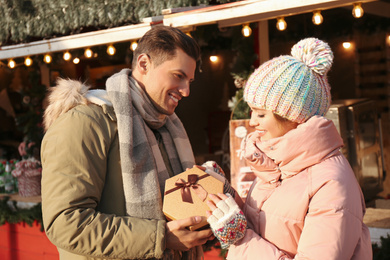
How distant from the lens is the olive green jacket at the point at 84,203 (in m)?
1.89

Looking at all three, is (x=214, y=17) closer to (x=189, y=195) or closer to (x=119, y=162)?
(x=119, y=162)

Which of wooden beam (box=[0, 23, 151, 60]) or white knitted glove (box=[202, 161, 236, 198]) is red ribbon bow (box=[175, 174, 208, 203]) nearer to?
white knitted glove (box=[202, 161, 236, 198])

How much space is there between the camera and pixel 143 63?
2.22 metres

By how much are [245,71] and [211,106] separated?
3.53 meters

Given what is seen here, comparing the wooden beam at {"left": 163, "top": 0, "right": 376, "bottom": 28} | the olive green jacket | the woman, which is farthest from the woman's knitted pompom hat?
the wooden beam at {"left": 163, "top": 0, "right": 376, "bottom": 28}

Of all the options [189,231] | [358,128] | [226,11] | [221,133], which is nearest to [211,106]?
[221,133]

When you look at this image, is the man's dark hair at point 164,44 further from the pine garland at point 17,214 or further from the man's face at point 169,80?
the pine garland at point 17,214

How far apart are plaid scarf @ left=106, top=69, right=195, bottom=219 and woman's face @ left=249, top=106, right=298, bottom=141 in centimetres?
55

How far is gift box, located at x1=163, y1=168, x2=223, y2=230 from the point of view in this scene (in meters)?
1.92

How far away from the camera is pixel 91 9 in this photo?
17.8ft

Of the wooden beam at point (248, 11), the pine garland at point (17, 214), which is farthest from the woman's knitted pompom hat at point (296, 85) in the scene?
the pine garland at point (17, 214)

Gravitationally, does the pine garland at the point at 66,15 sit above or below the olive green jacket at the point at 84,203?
above

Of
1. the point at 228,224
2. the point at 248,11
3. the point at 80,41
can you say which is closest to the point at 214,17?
the point at 248,11

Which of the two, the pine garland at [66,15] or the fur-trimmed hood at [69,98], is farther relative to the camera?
the pine garland at [66,15]
